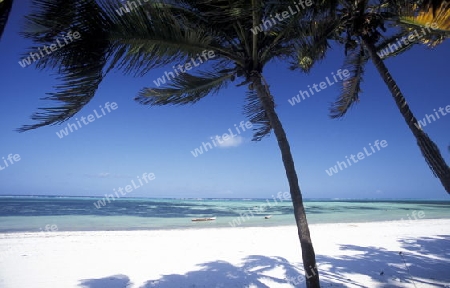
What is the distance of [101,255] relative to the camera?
352 inches

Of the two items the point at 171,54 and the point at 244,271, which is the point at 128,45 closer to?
the point at 171,54

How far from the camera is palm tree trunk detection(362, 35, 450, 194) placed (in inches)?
148

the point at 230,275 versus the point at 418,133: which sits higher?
the point at 418,133

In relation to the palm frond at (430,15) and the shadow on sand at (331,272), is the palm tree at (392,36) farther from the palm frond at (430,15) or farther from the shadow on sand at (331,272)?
the shadow on sand at (331,272)

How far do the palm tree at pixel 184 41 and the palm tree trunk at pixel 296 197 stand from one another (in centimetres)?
1

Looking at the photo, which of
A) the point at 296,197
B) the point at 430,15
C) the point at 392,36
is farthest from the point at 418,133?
the point at 392,36

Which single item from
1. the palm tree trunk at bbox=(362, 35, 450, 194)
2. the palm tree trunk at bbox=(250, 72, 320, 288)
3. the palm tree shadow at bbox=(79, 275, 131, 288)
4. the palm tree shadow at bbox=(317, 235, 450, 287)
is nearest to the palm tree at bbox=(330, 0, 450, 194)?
the palm tree trunk at bbox=(362, 35, 450, 194)

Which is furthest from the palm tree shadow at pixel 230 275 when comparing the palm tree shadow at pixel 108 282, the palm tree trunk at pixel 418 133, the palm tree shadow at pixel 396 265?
the palm tree trunk at pixel 418 133

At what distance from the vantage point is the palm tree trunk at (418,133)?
3.77 m

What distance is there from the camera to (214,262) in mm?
8094

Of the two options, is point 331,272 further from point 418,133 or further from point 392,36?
point 392,36

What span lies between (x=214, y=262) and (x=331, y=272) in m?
3.34

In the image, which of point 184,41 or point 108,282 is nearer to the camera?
point 184,41

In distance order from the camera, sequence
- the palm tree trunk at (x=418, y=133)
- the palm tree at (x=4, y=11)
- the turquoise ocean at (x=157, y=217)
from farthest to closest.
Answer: the turquoise ocean at (x=157, y=217) → the palm tree trunk at (x=418, y=133) → the palm tree at (x=4, y=11)
